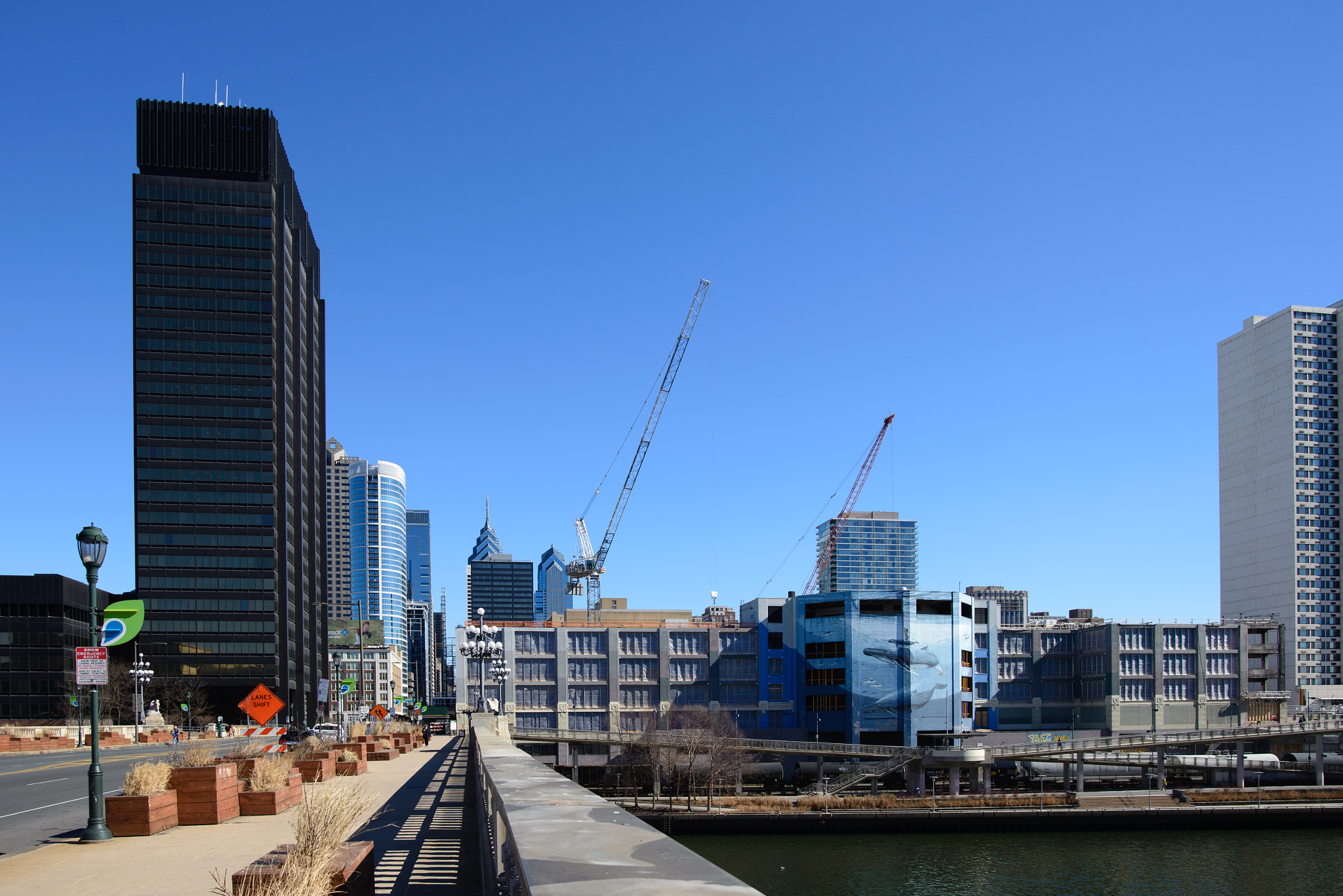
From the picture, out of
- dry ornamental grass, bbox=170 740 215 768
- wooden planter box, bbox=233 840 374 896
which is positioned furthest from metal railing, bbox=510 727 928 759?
wooden planter box, bbox=233 840 374 896

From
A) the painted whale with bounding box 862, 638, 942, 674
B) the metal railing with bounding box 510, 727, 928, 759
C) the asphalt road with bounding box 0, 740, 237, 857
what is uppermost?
the asphalt road with bounding box 0, 740, 237, 857

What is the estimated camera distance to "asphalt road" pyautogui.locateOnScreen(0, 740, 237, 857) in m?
19.8

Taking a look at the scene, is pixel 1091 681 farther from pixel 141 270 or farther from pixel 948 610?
pixel 141 270

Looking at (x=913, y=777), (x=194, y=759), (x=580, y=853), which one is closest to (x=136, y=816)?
(x=194, y=759)

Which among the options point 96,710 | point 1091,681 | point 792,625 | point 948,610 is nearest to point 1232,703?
point 1091,681

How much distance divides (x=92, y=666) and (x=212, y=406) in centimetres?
13960

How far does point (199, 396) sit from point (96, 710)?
142200 mm

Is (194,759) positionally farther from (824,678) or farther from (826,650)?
(824,678)

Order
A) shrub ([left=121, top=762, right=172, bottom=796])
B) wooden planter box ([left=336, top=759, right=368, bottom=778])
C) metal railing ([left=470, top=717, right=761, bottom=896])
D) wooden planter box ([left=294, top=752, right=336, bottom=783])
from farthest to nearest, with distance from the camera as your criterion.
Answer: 1. wooden planter box ([left=336, top=759, right=368, bottom=778])
2. wooden planter box ([left=294, top=752, right=336, bottom=783])
3. shrub ([left=121, top=762, right=172, bottom=796])
4. metal railing ([left=470, top=717, right=761, bottom=896])

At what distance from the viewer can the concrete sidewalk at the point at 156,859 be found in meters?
13.9

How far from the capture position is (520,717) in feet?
403

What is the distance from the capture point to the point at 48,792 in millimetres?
29234

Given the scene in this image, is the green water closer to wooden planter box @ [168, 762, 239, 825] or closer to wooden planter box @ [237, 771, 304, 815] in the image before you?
wooden planter box @ [237, 771, 304, 815]

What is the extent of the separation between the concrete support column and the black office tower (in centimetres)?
8689
